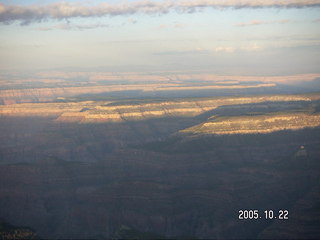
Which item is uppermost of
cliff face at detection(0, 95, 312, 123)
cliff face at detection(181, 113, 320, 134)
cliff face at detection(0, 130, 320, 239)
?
cliff face at detection(0, 130, 320, 239)

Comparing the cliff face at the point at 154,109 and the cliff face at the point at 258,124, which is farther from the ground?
the cliff face at the point at 258,124

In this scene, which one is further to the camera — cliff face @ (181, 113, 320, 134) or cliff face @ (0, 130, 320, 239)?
cliff face @ (181, 113, 320, 134)

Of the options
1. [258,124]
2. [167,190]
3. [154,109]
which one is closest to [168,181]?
[167,190]

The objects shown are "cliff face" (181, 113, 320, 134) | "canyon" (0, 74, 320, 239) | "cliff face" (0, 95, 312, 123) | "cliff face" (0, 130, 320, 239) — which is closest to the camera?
"canyon" (0, 74, 320, 239)

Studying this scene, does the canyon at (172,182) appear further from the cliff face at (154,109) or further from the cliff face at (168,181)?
the cliff face at (154,109)

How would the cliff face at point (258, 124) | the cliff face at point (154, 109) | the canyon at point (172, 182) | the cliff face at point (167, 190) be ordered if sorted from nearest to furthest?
the canyon at point (172, 182)
the cliff face at point (167, 190)
the cliff face at point (258, 124)
the cliff face at point (154, 109)

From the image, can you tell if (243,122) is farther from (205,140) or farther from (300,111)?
(300,111)

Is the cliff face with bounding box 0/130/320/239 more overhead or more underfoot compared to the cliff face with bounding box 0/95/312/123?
more overhead

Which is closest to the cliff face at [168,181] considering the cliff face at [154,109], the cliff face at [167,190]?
the cliff face at [167,190]

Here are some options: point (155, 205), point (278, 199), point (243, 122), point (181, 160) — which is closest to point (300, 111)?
point (243, 122)

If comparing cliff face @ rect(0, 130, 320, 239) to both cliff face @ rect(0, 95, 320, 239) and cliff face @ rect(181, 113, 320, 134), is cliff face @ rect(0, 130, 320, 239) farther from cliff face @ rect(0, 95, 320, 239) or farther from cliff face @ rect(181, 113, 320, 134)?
cliff face @ rect(181, 113, 320, 134)

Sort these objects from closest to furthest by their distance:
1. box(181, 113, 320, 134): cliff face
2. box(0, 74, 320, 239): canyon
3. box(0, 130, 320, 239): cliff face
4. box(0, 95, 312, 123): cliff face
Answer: box(0, 74, 320, 239): canyon
box(0, 130, 320, 239): cliff face
box(181, 113, 320, 134): cliff face
box(0, 95, 312, 123): cliff face

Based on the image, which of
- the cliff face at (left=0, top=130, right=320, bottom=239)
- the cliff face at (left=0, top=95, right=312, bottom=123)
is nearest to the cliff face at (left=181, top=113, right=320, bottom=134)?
the cliff face at (left=0, top=130, right=320, bottom=239)

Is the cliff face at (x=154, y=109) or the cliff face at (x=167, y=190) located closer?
the cliff face at (x=167, y=190)
